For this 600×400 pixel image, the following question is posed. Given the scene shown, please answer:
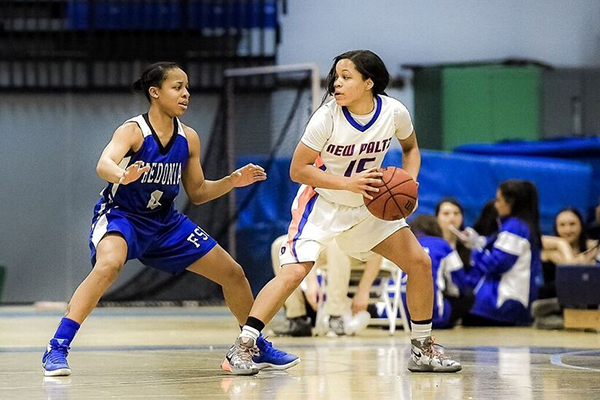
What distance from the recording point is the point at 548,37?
16.0 metres

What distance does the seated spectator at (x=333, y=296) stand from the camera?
9.31 meters

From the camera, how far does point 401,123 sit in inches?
236

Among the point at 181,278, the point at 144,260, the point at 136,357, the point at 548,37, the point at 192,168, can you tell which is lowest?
the point at 181,278

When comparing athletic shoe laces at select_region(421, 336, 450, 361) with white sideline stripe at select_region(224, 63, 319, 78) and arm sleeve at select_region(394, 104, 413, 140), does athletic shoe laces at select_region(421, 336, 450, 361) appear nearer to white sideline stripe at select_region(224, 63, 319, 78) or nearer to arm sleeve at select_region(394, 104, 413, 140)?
arm sleeve at select_region(394, 104, 413, 140)

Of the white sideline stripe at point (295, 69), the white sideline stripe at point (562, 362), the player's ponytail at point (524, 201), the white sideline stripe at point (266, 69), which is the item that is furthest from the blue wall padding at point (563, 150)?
the white sideline stripe at point (562, 362)

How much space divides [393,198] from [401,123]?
1.83ft

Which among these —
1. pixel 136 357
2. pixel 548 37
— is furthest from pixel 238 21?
pixel 136 357

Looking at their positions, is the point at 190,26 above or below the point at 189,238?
above

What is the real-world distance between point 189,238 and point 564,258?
17.9ft

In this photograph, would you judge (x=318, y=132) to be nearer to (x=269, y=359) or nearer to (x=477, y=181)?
(x=269, y=359)

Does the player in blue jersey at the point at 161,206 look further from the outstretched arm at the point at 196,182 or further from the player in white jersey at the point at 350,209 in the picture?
the player in white jersey at the point at 350,209

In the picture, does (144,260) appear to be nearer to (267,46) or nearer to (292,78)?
(292,78)

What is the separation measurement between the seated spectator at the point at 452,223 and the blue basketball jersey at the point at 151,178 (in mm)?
5027

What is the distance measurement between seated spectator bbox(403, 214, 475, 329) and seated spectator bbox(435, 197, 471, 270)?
415 mm
